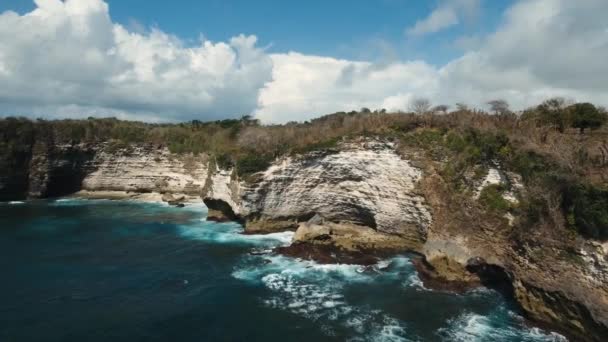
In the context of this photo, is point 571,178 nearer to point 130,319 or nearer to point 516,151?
point 516,151

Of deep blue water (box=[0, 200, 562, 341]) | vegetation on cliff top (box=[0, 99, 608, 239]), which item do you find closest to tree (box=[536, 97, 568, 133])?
vegetation on cliff top (box=[0, 99, 608, 239])

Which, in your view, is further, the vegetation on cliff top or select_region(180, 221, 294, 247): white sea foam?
select_region(180, 221, 294, 247): white sea foam

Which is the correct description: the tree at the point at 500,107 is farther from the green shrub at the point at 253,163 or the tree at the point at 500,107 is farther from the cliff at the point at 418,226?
the green shrub at the point at 253,163

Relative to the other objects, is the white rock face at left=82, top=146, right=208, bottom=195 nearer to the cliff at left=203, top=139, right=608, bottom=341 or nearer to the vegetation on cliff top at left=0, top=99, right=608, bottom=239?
the cliff at left=203, top=139, right=608, bottom=341

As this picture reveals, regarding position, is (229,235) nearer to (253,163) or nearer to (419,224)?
(253,163)

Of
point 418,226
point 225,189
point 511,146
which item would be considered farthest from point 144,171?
point 511,146


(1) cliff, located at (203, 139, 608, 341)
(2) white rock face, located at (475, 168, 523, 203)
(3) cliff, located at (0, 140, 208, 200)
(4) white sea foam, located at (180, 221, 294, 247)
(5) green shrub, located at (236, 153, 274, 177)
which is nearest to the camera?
(1) cliff, located at (203, 139, 608, 341)
